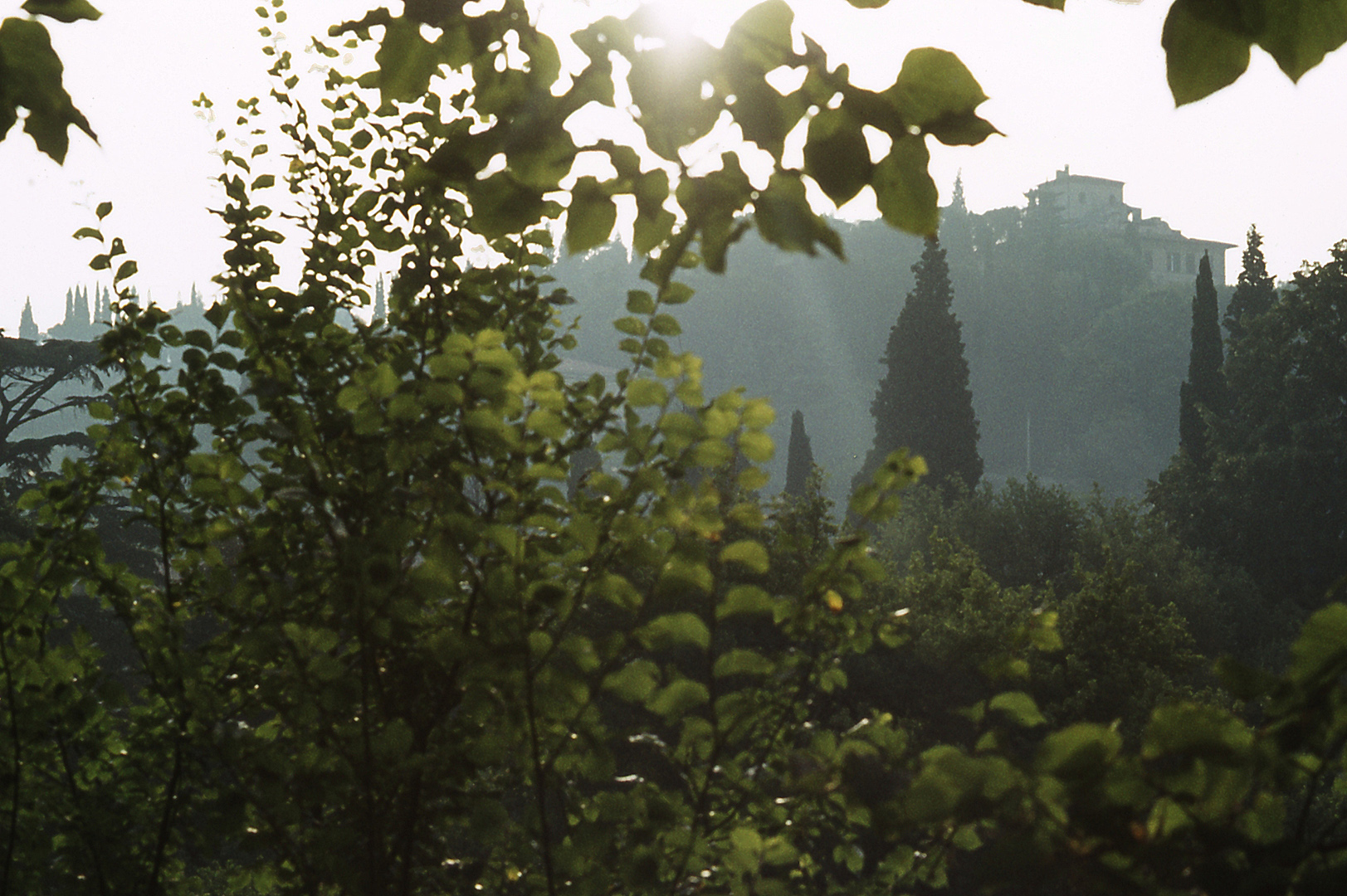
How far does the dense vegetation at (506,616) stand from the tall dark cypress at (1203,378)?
137 feet

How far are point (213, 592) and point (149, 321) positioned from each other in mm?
938

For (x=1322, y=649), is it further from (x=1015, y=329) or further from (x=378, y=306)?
(x=1015, y=329)

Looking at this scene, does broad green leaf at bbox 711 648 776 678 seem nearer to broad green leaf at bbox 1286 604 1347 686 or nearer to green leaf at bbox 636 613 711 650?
green leaf at bbox 636 613 711 650

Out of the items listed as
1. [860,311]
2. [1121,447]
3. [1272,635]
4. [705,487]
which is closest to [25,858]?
[705,487]

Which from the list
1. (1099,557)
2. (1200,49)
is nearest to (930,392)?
(1099,557)

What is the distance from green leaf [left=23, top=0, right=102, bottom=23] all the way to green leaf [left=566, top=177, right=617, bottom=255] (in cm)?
105

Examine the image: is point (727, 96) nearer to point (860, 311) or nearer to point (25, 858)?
point (25, 858)

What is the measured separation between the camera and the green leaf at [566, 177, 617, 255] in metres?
1.42

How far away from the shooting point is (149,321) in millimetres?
3316

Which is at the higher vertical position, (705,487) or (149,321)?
(149,321)

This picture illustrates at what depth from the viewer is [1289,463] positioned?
34.1 meters

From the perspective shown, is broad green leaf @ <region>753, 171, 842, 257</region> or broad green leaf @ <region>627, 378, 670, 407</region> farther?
broad green leaf @ <region>627, 378, 670, 407</region>

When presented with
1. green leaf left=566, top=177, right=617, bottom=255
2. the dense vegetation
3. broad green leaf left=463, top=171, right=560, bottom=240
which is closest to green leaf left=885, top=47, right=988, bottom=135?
the dense vegetation

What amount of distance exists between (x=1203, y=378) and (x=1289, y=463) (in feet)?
25.9
